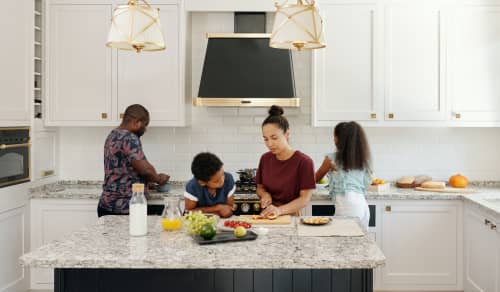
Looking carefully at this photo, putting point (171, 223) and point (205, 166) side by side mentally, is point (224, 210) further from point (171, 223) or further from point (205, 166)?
point (171, 223)

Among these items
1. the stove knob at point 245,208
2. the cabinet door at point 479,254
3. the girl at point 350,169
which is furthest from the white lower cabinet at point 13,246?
the cabinet door at point 479,254

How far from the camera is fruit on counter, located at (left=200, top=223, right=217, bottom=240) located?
2545 millimetres

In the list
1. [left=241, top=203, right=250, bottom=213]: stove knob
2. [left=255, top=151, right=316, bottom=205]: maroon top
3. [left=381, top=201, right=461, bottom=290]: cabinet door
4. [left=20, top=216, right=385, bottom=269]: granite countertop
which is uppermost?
[left=255, top=151, right=316, bottom=205]: maroon top

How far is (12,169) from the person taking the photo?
423cm

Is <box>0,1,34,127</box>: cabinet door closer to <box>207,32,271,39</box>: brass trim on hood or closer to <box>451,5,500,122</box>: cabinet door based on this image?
<box>207,32,271,39</box>: brass trim on hood

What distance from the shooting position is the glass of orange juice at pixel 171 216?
2.78m

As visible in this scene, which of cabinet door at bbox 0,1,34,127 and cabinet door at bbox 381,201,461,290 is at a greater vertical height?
cabinet door at bbox 0,1,34,127

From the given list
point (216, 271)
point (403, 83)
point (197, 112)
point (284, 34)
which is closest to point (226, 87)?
point (197, 112)

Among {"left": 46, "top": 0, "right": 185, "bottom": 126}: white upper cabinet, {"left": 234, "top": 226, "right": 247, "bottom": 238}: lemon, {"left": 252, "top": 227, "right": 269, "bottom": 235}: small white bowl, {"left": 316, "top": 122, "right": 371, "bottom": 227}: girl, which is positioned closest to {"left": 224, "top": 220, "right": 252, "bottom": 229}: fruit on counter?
{"left": 252, "top": 227, "right": 269, "bottom": 235}: small white bowl

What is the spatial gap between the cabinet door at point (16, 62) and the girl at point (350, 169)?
2.41 metres

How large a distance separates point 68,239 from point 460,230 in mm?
3222

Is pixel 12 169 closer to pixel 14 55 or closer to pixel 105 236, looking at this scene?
pixel 14 55

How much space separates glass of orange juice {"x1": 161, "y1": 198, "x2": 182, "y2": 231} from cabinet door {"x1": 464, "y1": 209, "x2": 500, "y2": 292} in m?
2.29

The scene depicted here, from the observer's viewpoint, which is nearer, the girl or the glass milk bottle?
the glass milk bottle
